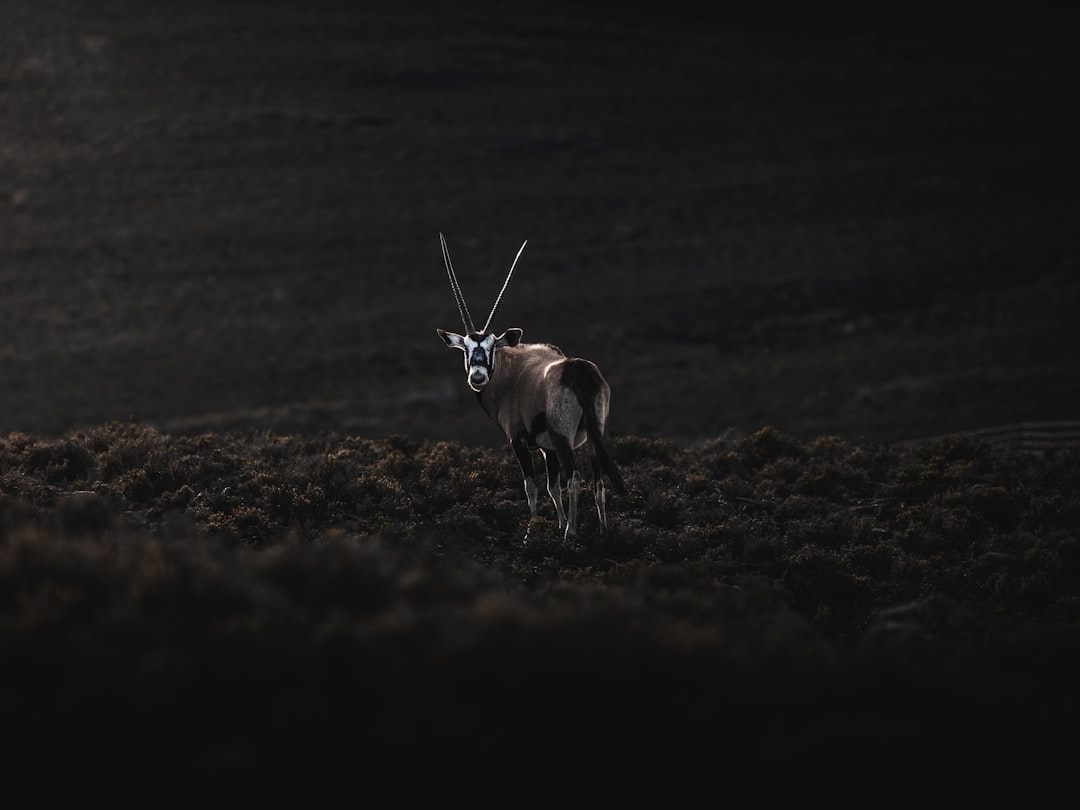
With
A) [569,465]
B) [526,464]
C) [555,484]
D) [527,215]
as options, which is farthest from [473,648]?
[527,215]

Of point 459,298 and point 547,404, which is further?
point 459,298

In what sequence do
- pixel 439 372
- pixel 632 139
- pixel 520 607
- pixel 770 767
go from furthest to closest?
pixel 632 139, pixel 439 372, pixel 520 607, pixel 770 767

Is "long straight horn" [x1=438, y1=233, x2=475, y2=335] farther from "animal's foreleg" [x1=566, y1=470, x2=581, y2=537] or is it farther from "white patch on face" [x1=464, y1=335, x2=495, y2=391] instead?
"animal's foreleg" [x1=566, y1=470, x2=581, y2=537]

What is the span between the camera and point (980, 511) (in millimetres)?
13656

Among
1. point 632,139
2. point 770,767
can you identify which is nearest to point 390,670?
point 770,767

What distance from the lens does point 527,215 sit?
196 feet

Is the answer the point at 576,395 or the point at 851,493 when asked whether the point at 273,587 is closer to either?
the point at 576,395

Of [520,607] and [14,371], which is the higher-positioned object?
[14,371]

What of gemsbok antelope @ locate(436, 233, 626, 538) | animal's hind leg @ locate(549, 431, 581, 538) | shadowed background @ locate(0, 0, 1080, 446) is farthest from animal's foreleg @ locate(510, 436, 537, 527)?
shadowed background @ locate(0, 0, 1080, 446)

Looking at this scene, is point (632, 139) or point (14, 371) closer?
point (14, 371)

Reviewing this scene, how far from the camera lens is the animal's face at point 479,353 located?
11.4 m

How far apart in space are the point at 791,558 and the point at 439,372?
33.1m

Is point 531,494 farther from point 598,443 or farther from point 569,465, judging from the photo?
point 598,443

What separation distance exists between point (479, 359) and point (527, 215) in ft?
162
